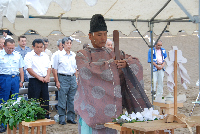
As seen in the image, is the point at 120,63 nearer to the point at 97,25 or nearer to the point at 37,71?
the point at 97,25

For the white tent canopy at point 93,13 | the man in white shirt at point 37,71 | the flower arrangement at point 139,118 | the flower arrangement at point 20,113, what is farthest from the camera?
the man in white shirt at point 37,71

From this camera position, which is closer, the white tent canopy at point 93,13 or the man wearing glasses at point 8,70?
the white tent canopy at point 93,13

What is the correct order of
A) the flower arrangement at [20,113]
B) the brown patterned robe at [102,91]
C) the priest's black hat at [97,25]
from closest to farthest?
the brown patterned robe at [102,91] < the priest's black hat at [97,25] < the flower arrangement at [20,113]

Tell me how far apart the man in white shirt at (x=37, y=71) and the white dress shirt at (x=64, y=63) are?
0.27m

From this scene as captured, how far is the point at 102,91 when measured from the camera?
2.65 m

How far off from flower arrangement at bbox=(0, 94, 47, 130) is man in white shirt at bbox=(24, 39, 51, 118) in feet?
4.85

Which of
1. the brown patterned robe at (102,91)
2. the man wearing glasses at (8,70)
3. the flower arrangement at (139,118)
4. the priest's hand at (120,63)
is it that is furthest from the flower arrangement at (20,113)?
the flower arrangement at (139,118)

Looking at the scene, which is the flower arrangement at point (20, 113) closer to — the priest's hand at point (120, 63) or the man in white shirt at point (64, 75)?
the priest's hand at point (120, 63)

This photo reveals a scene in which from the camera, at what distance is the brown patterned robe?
2.62 meters

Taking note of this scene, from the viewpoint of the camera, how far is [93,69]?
2641 millimetres

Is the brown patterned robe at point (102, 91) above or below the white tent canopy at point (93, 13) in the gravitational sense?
below

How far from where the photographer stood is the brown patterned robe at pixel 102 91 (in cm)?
262

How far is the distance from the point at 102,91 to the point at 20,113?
4.66 ft

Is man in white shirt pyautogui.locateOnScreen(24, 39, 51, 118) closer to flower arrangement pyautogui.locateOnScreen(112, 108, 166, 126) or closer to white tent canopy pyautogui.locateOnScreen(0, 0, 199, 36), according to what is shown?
white tent canopy pyautogui.locateOnScreen(0, 0, 199, 36)
